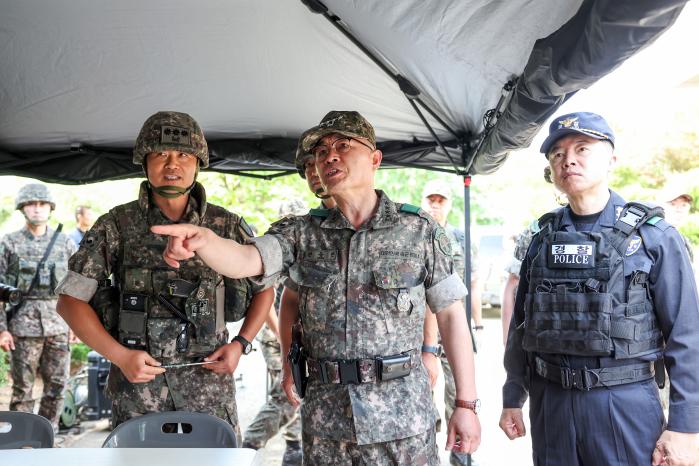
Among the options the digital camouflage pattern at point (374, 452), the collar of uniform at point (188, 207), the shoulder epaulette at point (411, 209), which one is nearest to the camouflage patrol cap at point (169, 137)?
the collar of uniform at point (188, 207)

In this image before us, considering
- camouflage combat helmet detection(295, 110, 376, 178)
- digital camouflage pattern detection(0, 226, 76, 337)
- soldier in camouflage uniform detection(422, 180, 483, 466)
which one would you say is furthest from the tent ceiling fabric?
digital camouflage pattern detection(0, 226, 76, 337)

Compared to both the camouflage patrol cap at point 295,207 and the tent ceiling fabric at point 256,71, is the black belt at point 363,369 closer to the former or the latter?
the tent ceiling fabric at point 256,71

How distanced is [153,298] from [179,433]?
761 mm

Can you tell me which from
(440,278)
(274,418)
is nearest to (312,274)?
(440,278)

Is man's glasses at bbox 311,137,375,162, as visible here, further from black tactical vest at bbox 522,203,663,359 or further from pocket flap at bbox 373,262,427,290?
black tactical vest at bbox 522,203,663,359

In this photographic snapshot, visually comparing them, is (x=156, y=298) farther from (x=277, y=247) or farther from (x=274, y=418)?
(x=274, y=418)

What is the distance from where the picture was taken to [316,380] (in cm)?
243

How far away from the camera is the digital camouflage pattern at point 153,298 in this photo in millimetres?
2930

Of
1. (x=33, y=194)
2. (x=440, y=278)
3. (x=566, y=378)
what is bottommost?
(x=566, y=378)

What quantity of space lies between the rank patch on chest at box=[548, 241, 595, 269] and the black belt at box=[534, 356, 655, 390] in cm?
39

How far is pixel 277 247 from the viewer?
95.4 inches

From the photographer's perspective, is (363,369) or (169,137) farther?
(169,137)

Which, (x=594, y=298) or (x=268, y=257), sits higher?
(x=268, y=257)

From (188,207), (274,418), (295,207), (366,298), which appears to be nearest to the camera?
(366,298)
